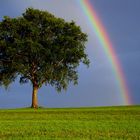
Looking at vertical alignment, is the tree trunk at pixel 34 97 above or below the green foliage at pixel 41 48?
below

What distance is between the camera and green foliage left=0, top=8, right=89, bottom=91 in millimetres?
78688

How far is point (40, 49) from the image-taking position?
77688 mm

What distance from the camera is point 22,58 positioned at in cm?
7988

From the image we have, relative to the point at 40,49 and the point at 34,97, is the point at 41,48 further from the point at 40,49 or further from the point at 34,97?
the point at 34,97

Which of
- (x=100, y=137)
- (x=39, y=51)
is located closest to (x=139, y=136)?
(x=100, y=137)

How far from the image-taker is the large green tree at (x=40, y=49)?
258 feet

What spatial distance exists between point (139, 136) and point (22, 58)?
194 feet

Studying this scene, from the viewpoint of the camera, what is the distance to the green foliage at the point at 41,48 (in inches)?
3098

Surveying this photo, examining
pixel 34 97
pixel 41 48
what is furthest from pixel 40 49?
pixel 34 97

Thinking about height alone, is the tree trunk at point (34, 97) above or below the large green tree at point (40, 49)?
below

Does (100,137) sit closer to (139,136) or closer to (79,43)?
(139,136)

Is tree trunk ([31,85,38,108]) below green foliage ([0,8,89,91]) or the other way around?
below

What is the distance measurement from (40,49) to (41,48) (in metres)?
0.22

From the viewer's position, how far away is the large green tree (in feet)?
258
